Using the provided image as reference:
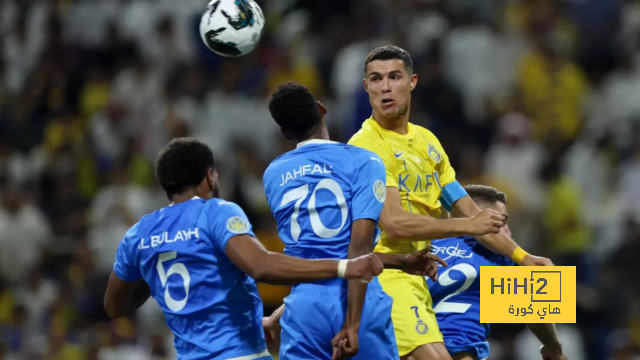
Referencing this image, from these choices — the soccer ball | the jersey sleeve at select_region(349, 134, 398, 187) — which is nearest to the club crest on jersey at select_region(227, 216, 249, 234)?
the jersey sleeve at select_region(349, 134, 398, 187)

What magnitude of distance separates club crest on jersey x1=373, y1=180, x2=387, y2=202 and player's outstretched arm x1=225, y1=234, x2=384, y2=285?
50 centimetres

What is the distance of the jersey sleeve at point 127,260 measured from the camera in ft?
19.6

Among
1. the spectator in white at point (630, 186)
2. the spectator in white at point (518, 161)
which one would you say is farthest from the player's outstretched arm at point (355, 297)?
the spectator in white at point (630, 186)

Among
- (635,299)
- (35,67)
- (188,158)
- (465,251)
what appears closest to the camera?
(188,158)

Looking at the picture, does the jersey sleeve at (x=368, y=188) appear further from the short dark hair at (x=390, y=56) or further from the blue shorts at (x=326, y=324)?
the short dark hair at (x=390, y=56)

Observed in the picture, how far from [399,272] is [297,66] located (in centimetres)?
834

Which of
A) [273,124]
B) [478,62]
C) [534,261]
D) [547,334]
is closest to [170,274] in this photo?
[534,261]

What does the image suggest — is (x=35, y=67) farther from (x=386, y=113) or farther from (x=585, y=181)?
(x=386, y=113)

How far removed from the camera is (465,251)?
7.19 m

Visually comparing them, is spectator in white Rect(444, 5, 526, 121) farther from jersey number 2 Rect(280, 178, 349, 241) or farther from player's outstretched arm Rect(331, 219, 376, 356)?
player's outstretched arm Rect(331, 219, 376, 356)

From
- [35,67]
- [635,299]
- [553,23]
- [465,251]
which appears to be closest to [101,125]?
[35,67]

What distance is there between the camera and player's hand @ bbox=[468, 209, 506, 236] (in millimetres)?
6141

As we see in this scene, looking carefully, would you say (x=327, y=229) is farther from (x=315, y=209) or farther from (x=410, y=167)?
(x=410, y=167)

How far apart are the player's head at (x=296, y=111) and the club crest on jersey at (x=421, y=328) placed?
4.35 feet
